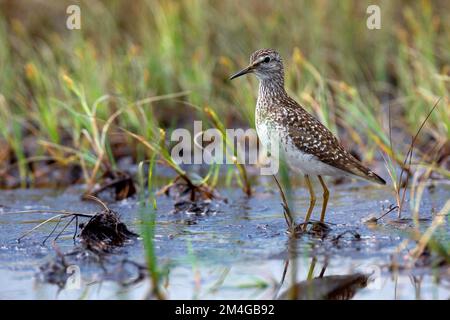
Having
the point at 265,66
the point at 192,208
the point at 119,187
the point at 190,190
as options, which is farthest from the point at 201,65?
the point at 192,208

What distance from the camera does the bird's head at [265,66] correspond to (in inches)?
303

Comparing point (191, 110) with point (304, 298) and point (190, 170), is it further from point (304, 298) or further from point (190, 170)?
point (304, 298)

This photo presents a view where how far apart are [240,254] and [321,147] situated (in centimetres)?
139

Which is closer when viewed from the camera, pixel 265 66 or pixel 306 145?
pixel 306 145

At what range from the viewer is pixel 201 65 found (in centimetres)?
1104

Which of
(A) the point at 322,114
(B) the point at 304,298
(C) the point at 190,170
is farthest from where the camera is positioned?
(C) the point at 190,170

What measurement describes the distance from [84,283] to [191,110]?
577 cm

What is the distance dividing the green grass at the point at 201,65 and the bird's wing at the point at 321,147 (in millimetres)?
1516

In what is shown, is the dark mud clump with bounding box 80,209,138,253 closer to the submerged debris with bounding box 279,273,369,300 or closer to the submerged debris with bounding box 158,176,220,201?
the submerged debris with bounding box 158,176,220,201

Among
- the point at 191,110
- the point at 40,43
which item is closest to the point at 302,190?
the point at 191,110

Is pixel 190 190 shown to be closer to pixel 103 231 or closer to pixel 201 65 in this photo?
pixel 103 231

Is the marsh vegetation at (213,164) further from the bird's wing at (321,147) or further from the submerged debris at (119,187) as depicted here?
the bird's wing at (321,147)

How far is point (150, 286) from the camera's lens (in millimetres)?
5383

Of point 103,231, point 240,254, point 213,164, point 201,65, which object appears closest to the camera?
point 240,254
